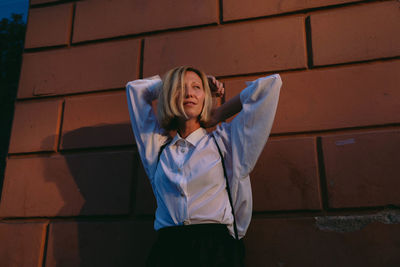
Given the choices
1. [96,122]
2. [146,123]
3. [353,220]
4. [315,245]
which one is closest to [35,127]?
[96,122]

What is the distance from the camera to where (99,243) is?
8.02 ft

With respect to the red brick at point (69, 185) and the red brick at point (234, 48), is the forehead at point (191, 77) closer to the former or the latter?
the red brick at point (234, 48)

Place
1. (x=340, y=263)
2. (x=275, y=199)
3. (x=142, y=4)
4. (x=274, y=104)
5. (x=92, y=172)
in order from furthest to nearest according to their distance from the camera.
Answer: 1. (x=142, y=4)
2. (x=92, y=172)
3. (x=275, y=199)
4. (x=340, y=263)
5. (x=274, y=104)

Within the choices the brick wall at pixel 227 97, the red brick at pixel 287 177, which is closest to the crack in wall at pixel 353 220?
the brick wall at pixel 227 97

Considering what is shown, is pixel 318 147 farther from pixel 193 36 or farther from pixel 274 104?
pixel 193 36

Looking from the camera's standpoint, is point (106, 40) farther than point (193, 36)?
Yes

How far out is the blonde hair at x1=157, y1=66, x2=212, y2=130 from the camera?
189 cm

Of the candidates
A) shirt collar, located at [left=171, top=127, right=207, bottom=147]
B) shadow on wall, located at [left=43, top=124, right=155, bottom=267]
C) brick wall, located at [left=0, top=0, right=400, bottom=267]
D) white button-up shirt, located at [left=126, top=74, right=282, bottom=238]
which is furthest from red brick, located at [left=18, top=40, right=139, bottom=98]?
white button-up shirt, located at [left=126, top=74, right=282, bottom=238]

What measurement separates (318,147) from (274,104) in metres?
0.75

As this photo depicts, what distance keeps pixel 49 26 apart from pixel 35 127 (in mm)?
1016

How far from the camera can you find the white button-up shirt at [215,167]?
1691 millimetres

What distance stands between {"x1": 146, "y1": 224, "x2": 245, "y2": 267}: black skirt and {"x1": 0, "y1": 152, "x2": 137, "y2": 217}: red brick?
877 mm

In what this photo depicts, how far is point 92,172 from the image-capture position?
8.66 ft

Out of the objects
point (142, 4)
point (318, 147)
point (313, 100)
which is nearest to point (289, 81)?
point (313, 100)
